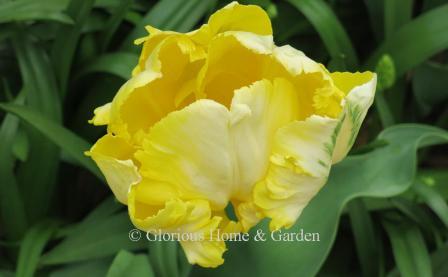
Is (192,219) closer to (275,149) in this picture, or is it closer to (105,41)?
(275,149)

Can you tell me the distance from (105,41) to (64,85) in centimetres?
10

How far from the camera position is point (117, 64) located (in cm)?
96

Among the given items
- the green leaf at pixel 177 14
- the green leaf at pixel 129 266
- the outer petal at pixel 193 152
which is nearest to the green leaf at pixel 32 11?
the green leaf at pixel 177 14

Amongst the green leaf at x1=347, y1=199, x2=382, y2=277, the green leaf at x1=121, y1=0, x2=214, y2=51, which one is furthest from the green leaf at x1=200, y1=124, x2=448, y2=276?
the green leaf at x1=121, y1=0, x2=214, y2=51

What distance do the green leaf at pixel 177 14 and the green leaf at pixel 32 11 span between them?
0.12m

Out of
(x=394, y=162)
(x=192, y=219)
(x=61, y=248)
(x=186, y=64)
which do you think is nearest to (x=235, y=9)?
(x=186, y=64)

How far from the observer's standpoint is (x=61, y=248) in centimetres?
90

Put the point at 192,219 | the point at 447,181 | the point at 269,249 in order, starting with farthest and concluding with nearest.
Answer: the point at 447,181 < the point at 269,249 < the point at 192,219

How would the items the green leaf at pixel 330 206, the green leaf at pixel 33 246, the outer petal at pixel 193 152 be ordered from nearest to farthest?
1. the outer petal at pixel 193 152
2. the green leaf at pixel 330 206
3. the green leaf at pixel 33 246

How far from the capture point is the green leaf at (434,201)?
0.87 m

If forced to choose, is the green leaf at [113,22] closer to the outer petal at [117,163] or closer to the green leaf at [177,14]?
the green leaf at [177,14]

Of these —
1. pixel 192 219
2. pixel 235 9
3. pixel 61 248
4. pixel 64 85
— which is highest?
pixel 235 9
